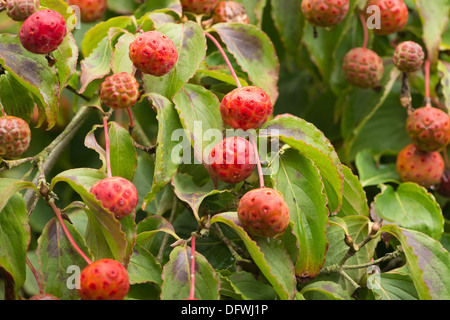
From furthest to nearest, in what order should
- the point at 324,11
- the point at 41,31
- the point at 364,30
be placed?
the point at 364,30, the point at 324,11, the point at 41,31

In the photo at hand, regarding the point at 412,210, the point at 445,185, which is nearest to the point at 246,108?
the point at 412,210

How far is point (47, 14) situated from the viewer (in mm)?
711

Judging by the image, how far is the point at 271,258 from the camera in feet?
2.29

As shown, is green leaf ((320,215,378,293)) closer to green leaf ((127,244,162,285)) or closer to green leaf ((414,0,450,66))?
green leaf ((127,244,162,285))

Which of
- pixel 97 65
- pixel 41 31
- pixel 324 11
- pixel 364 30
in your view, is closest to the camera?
pixel 41 31

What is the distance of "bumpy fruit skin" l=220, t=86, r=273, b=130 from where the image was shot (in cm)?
70

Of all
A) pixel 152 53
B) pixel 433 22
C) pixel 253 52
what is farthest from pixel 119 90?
pixel 433 22

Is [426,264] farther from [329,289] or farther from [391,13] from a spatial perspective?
[391,13]

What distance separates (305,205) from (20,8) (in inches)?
17.3

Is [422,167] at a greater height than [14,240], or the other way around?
[422,167]

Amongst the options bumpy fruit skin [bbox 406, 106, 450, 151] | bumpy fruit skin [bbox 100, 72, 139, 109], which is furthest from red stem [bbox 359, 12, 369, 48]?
bumpy fruit skin [bbox 100, 72, 139, 109]

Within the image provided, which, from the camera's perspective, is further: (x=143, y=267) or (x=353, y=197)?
(x=353, y=197)

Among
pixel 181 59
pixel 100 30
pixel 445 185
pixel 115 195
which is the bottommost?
pixel 115 195

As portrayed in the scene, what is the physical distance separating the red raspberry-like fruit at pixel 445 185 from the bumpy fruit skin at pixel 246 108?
1.50 feet
